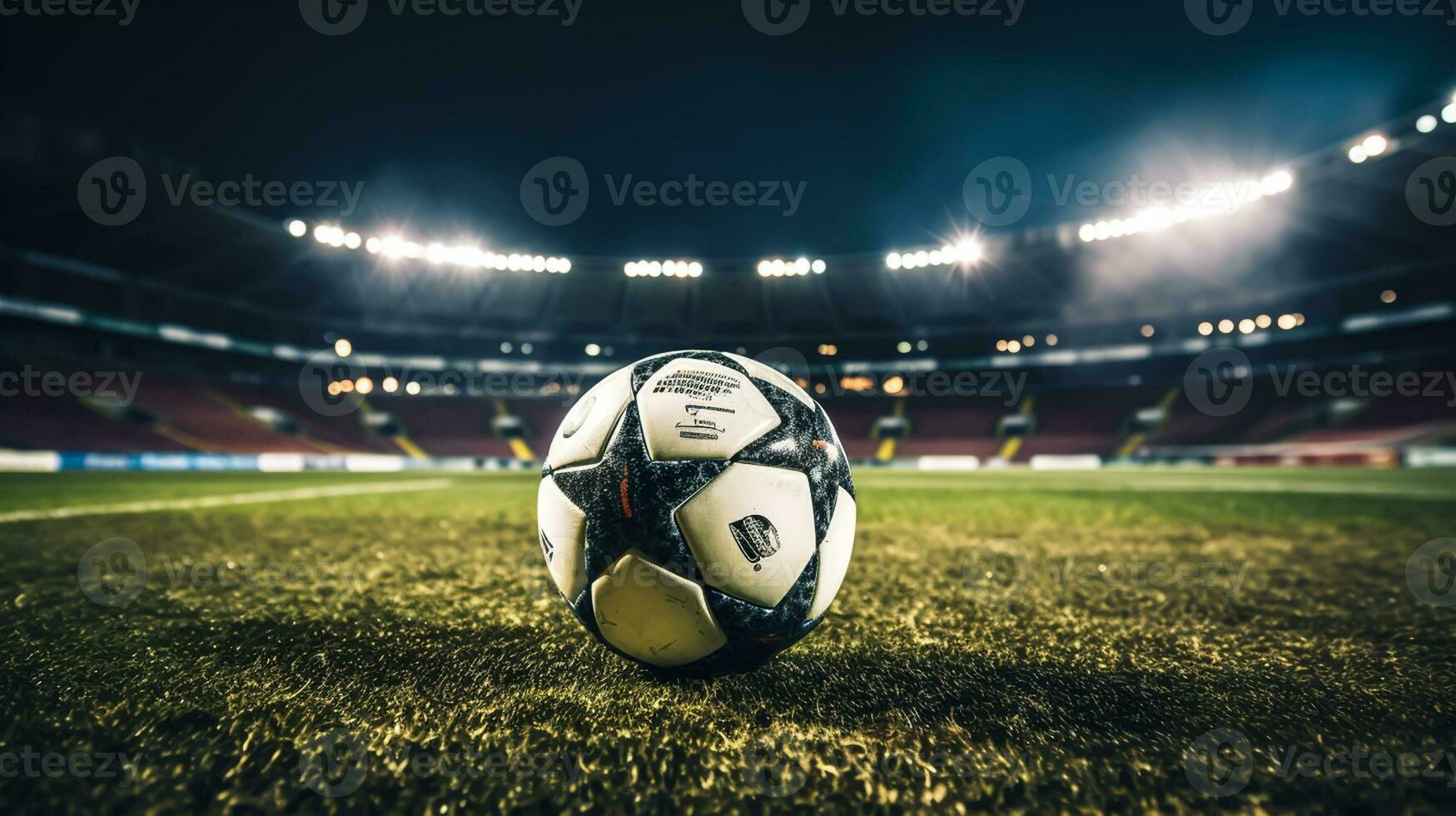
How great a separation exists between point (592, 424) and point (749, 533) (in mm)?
498

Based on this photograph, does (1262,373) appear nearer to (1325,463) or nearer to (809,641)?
(1325,463)

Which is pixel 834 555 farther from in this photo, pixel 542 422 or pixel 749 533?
pixel 542 422

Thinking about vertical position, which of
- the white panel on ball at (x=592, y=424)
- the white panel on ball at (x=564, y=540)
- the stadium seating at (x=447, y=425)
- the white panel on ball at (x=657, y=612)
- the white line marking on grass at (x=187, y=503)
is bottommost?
the white line marking on grass at (x=187, y=503)

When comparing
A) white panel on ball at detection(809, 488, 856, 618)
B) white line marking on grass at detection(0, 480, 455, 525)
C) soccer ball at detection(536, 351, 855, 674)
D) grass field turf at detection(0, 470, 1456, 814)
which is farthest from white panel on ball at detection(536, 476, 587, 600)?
white line marking on grass at detection(0, 480, 455, 525)

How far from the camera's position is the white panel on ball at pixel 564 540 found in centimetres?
142

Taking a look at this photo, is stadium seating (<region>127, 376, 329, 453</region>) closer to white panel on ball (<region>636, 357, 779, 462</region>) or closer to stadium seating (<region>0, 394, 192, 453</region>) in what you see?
stadium seating (<region>0, 394, 192, 453</region>)

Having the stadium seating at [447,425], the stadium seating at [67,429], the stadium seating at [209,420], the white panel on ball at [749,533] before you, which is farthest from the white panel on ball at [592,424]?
the stadium seating at [447,425]

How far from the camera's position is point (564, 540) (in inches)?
57.3

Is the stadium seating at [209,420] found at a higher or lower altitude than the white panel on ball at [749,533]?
higher

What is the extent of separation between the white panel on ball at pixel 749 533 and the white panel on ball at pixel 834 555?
71mm

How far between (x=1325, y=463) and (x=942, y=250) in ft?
54.1

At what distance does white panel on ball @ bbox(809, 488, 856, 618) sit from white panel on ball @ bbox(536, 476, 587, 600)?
0.57 metres

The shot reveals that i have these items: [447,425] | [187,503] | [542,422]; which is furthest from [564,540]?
[447,425]

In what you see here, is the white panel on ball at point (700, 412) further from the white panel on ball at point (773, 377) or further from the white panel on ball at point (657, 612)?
the white panel on ball at point (657, 612)
